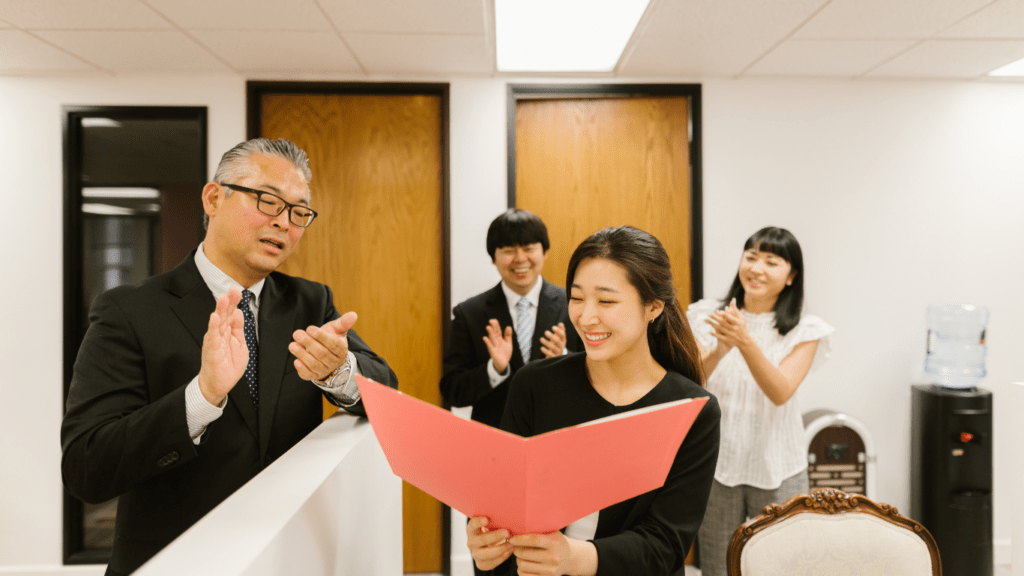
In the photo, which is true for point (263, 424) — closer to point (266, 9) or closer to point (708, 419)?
point (708, 419)


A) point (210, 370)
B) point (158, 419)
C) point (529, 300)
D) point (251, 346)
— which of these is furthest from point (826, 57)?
point (158, 419)

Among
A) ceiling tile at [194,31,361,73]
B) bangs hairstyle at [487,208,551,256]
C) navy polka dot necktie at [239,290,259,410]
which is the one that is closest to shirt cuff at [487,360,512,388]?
bangs hairstyle at [487,208,551,256]

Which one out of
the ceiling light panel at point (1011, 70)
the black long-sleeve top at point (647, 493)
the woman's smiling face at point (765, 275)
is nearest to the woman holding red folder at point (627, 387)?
the black long-sleeve top at point (647, 493)

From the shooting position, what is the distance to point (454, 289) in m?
2.90

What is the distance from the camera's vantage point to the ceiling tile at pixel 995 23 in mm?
2172

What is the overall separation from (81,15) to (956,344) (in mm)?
4588

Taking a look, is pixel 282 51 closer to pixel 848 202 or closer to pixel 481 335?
pixel 481 335

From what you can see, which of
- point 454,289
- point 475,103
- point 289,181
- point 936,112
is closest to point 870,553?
point 289,181

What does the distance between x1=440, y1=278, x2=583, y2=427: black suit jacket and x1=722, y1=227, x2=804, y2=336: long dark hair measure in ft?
2.68

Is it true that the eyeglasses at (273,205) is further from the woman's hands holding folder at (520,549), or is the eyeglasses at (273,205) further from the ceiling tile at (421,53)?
the ceiling tile at (421,53)

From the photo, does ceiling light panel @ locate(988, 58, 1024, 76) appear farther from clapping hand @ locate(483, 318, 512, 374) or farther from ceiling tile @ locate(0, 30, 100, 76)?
ceiling tile @ locate(0, 30, 100, 76)

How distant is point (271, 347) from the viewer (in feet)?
3.96

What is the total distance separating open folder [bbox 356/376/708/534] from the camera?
2.19 ft

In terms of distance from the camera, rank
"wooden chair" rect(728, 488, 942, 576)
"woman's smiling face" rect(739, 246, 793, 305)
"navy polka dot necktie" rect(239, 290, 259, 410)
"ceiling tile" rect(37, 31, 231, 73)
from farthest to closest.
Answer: "ceiling tile" rect(37, 31, 231, 73) → "woman's smiling face" rect(739, 246, 793, 305) → "wooden chair" rect(728, 488, 942, 576) → "navy polka dot necktie" rect(239, 290, 259, 410)
